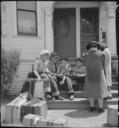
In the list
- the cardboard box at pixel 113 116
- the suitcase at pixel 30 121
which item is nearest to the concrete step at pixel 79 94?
the cardboard box at pixel 113 116

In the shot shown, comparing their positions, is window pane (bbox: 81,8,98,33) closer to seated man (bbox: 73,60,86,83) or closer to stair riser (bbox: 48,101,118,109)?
seated man (bbox: 73,60,86,83)

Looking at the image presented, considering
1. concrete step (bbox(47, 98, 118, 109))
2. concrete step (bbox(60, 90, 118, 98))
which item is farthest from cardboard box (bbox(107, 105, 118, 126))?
concrete step (bbox(60, 90, 118, 98))

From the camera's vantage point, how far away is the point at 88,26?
10.7 m

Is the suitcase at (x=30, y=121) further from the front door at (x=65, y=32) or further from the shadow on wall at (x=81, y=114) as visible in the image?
the front door at (x=65, y=32)

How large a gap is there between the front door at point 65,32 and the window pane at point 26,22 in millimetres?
1295

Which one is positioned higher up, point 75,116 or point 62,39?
→ point 62,39

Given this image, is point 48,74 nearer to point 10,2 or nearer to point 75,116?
point 75,116

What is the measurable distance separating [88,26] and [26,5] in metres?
2.46

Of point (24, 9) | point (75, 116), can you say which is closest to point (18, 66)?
point (24, 9)

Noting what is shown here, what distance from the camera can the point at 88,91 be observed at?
6.84m

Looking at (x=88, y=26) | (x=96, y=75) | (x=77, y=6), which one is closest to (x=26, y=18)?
(x=77, y=6)

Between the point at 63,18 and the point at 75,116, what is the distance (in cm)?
516

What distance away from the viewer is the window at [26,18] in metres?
9.53

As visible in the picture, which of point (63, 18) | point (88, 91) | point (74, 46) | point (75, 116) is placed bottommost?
point (75, 116)
